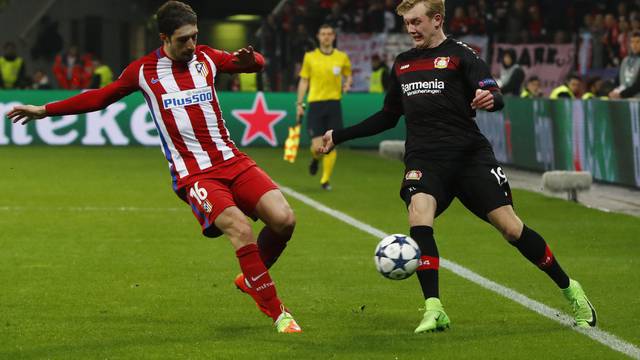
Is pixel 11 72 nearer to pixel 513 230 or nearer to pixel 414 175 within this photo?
pixel 414 175

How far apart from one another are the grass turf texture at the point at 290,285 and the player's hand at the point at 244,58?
150 cm

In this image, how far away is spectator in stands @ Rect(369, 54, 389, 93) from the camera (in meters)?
29.9

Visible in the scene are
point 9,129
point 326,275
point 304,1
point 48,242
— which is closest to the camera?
point 326,275

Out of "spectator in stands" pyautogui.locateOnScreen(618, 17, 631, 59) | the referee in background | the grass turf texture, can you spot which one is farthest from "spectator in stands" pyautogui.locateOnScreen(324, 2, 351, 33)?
the grass turf texture

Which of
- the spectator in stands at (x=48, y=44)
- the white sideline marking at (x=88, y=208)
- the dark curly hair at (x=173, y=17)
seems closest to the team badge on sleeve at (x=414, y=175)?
the dark curly hair at (x=173, y=17)

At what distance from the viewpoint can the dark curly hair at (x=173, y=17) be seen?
26.7 feet

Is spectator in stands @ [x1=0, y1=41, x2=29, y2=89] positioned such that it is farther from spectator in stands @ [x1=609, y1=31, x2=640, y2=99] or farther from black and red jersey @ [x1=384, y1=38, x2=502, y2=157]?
black and red jersey @ [x1=384, y1=38, x2=502, y2=157]

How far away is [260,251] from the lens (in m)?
8.82

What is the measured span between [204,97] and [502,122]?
15.1 metres

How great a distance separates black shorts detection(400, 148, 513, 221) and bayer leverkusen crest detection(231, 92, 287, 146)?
18985 millimetres

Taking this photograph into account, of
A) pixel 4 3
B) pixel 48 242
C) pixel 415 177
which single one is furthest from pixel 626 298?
pixel 4 3

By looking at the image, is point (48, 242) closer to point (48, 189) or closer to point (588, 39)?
point (48, 189)

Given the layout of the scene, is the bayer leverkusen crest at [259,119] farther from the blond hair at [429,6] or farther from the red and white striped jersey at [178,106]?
the blond hair at [429,6]

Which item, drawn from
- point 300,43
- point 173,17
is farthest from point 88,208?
point 300,43
